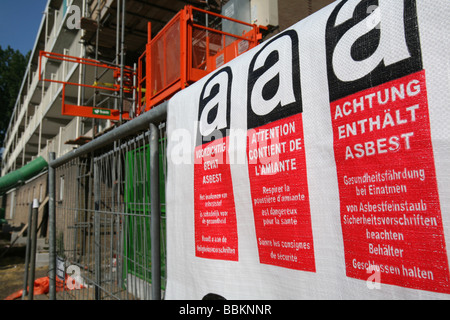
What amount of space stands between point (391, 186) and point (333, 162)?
0.20 metres

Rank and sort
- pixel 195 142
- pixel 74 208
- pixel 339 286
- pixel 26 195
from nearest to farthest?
pixel 339 286 → pixel 195 142 → pixel 74 208 → pixel 26 195

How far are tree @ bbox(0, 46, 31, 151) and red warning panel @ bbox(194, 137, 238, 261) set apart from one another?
186 ft

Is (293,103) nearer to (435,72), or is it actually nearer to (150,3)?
(435,72)

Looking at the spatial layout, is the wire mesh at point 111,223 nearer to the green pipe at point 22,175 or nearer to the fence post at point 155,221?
the fence post at point 155,221

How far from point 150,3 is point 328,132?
13.4 metres

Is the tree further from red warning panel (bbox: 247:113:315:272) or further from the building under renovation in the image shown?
red warning panel (bbox: 247:113:315:272)

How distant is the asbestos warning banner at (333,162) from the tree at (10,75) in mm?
56996

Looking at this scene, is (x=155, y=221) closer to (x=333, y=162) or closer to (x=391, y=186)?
(x=333, y=162)

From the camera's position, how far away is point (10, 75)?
4822 centimetres

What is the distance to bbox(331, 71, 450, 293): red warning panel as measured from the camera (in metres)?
0.90

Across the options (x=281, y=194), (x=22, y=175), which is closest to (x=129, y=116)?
(x=22, y=175)

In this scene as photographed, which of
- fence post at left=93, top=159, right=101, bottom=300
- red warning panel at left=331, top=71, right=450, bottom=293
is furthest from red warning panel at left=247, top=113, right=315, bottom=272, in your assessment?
fence post at left=93, top=159, right=101, bottom=300

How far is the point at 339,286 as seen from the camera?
1097 mm
